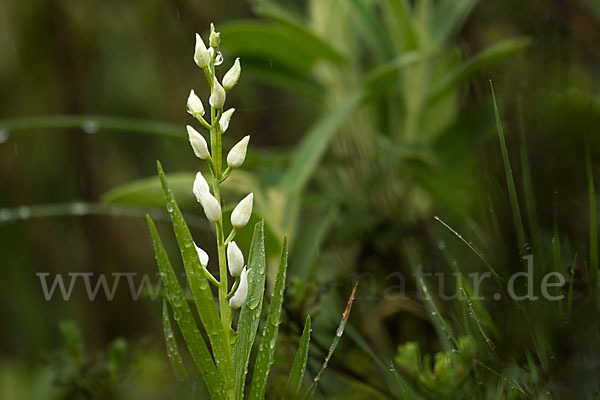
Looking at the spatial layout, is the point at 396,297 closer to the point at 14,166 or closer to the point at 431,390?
the point at 431,390

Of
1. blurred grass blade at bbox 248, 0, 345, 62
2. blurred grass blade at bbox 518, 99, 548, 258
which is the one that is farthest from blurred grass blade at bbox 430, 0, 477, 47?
blurred grass blade at bbox 518, 99, 548, 258

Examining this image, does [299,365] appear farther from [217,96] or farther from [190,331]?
[217,96]

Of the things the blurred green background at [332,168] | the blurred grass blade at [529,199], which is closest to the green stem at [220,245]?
the blurred green background at [332,168]

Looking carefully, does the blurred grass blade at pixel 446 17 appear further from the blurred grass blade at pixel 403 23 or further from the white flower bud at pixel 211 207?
the white flower bud at pixel 211 207

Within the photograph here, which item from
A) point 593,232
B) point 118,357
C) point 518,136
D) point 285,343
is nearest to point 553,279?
point 593,232

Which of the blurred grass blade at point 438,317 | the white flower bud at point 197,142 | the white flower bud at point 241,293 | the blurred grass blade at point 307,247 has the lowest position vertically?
the blurred grass blade at point 438,317
